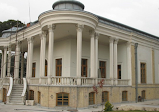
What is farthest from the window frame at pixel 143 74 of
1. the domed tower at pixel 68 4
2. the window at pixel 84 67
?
the domed tower at pixel 68 4

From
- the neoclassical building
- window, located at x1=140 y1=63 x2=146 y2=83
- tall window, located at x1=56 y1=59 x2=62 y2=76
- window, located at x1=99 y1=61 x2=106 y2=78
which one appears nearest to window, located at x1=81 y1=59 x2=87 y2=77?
the neoclassical building

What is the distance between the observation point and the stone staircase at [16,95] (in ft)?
55.3

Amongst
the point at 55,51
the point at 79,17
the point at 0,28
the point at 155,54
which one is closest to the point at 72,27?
the point at 79,17

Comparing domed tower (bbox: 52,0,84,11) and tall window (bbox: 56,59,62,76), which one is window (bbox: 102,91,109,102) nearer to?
tall window (bbox: 56,59,62,76)

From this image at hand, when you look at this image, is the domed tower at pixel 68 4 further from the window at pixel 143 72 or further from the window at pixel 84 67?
the window at pixel 143 72

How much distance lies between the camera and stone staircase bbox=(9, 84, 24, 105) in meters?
16.9

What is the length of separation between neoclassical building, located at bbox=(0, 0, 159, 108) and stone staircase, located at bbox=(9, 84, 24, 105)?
89mm

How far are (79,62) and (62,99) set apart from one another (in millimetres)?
3184

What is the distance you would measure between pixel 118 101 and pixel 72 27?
8.66m

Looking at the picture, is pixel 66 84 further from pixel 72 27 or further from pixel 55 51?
pixel 55 51

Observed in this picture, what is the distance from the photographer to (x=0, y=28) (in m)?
41.8

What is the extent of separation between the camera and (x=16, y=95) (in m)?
17.7

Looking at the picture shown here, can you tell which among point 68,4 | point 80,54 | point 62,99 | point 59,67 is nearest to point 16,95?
point 59,67

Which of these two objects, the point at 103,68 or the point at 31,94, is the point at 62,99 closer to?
the point at 31,94
